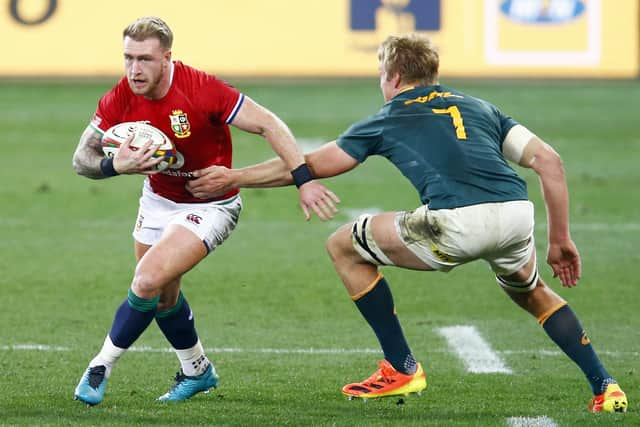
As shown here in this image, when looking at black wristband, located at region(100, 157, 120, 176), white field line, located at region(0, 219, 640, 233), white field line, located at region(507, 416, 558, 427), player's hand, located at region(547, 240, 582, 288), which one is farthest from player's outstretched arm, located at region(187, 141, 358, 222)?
white field line, located at region(0, 219, 640, 233)

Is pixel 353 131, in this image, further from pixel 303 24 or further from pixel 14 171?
pixel 303 24

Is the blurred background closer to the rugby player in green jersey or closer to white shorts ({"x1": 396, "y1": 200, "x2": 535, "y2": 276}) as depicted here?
the rugby player in green jersey

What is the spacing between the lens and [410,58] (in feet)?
22.6

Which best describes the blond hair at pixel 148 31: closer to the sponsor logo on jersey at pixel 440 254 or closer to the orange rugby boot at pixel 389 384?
the sponsor logo on jersey at pixel 440 254

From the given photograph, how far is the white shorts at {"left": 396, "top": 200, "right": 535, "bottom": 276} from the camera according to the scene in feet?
Answer: 22.1

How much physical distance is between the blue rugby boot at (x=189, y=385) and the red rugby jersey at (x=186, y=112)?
110cm

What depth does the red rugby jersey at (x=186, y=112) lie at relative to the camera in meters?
7.30

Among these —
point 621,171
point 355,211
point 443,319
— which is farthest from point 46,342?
point 621,171

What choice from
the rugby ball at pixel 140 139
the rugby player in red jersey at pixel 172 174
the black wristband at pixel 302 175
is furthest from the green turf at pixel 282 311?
the rugby ball at pixel 140 139

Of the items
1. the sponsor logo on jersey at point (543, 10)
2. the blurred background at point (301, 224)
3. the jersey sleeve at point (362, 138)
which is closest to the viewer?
the jersey sleeve at point (362, 138)

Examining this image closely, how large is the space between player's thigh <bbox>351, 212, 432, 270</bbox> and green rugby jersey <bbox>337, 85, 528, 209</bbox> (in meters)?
0.24

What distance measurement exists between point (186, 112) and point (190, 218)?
577 mm

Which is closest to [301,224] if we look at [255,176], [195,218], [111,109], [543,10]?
[195,218]

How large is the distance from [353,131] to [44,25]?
20.4 meters
